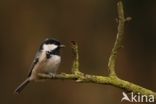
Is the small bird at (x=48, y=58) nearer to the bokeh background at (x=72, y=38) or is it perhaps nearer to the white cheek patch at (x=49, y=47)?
the white cheek patch at (x=49, y=47)

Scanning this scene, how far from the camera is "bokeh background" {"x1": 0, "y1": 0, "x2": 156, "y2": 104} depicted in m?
6.44

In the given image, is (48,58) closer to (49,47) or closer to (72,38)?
(49,47)

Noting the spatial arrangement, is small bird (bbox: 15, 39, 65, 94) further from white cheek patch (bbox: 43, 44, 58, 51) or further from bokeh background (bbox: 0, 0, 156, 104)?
bokeh background (bbox: 0, 0, 156, 104)

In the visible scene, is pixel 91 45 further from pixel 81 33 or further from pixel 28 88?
pixel 28 88

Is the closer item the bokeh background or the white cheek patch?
the white cheek patch

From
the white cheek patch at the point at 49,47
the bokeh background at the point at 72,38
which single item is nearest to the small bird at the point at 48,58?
the white cheek patch at the point at 49,47

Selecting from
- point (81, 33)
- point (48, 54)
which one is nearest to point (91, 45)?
point (81, 33)

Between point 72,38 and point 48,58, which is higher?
point 72,38

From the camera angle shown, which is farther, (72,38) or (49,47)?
(72,38)

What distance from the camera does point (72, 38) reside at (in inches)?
254

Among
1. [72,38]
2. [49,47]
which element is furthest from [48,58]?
[72,38]

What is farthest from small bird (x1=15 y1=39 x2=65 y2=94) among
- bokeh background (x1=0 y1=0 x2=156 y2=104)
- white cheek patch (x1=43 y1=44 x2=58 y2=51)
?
bokeh background (x1=0 y1=0 x2=156 y2=104)

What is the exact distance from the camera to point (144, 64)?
6633mm

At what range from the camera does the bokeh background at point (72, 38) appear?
6438 millimetres
